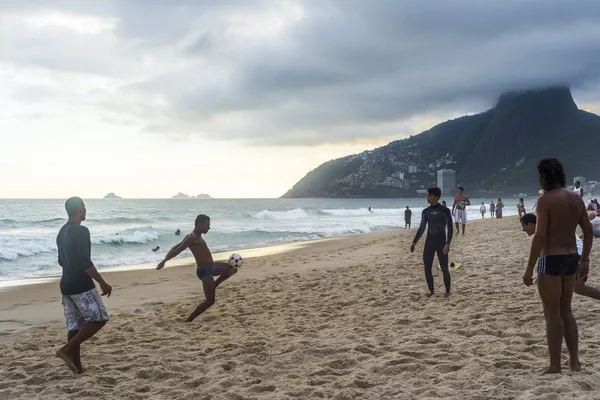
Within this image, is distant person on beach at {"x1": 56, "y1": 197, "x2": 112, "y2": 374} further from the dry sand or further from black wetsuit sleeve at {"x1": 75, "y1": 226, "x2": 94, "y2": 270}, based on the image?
the dry sand

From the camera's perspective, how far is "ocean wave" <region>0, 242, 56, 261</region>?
18.0 metres

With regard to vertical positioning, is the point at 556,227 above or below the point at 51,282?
above

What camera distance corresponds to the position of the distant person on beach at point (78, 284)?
4.45 m

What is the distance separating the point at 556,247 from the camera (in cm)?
382

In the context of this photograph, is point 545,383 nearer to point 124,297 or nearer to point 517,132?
point 124,297

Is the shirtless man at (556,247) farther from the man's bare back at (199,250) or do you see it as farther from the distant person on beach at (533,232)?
the man's bare back at (199,250)

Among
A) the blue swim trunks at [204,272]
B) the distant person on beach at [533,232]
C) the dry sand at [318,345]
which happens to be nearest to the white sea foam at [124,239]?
the dry sand at [318,345]

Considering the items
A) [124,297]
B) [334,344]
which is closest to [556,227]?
[334,344]

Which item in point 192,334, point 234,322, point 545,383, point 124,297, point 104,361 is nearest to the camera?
point 545,383

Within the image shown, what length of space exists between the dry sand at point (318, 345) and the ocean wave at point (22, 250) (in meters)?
9.68

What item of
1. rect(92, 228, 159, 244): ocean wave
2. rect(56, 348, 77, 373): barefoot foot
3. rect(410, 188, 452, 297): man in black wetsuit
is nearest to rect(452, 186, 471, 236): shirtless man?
rect(410, 188, 452, 297): man in black wetsuit

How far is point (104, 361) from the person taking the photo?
5105mm

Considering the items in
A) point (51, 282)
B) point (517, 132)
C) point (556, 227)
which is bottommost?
point (51, 282)

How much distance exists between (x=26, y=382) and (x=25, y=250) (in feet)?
55.6
